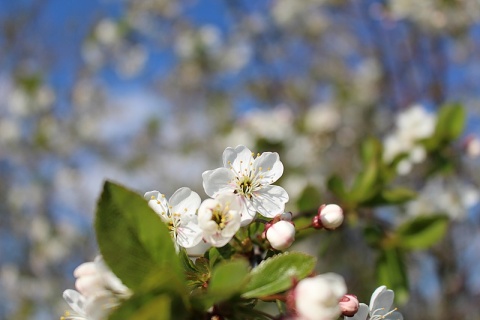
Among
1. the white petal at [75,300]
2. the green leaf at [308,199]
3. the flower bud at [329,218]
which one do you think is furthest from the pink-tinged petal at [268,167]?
the green leaf at [308,199]

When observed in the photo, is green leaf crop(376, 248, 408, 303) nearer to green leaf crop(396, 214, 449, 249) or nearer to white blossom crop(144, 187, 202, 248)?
green leaf crop(396, 214, 449, 249)

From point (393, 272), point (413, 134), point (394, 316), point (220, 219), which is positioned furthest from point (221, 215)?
point (413, 134)

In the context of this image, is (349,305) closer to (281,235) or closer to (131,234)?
(281,235)

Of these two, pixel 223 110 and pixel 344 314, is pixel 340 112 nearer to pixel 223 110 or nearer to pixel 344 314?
pixel 223 110


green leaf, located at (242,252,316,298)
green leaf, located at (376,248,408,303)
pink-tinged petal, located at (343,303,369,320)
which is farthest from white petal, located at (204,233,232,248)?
green leaf, located at (376,248,408,303)

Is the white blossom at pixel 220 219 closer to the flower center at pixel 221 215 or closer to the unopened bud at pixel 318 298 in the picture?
the flower center at pixel 221 215

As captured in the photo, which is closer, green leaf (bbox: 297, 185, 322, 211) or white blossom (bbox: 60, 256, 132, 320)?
white blossom (bbox: 60, 256, 132, 320)
